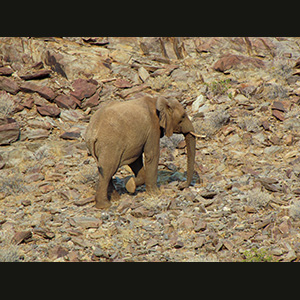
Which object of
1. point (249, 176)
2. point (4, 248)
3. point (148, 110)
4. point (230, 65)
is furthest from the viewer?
point (230, 65)

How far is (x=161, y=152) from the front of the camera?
15602 mm

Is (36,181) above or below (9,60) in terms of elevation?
below

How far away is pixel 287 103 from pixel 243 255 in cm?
958

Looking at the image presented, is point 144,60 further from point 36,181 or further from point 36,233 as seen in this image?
point 36,233

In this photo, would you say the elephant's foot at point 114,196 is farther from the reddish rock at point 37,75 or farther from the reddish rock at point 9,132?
the reddish rock at point 37,75

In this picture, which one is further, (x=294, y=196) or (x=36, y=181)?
(x=36, y=181)

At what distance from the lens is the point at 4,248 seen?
9.83 metres

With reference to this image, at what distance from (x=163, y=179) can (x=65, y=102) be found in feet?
21.0

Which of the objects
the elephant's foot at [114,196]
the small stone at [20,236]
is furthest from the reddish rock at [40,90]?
the small stone at [20,236]

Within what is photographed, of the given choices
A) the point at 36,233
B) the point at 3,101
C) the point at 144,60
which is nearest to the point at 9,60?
the point at 3,101

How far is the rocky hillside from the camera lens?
10.5 metres

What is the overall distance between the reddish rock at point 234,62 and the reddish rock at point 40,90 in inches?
303

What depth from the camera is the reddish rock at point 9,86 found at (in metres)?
18.1

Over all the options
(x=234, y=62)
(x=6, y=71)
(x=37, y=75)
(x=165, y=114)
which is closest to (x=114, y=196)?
(x=165, y=114)
